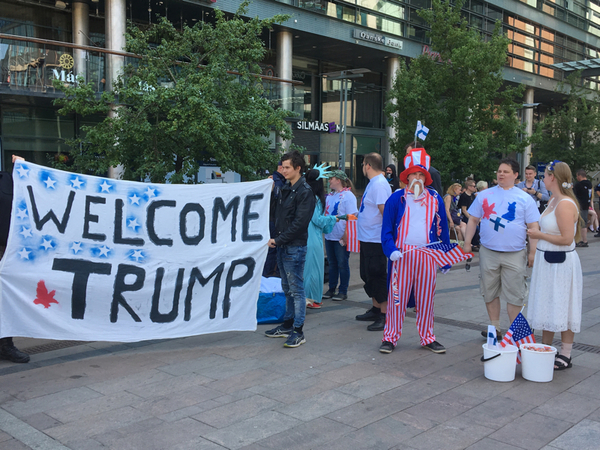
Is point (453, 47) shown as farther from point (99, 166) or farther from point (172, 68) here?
point (99, 166)

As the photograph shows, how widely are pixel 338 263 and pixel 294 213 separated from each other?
2.75 metres

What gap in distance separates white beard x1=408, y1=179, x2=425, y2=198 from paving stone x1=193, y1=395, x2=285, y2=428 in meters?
2.55

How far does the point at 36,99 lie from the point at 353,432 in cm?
1653

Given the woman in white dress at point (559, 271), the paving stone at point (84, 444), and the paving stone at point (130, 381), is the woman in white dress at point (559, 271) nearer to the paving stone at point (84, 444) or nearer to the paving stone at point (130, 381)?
the paving stone at point (130, 381)

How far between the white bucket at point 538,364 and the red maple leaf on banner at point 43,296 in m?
4.34

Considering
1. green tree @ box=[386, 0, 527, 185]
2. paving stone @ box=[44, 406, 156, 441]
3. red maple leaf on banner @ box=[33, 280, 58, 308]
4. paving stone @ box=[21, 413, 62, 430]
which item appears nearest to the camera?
paving stone @ box=[44, 406, 156, 441]

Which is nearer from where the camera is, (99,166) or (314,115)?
(99,166)

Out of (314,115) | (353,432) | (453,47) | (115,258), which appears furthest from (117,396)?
(314,115)

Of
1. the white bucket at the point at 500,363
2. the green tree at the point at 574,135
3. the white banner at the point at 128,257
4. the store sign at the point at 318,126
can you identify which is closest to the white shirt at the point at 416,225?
the white bucket at the point at 500,363

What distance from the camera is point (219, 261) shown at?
19.8ft

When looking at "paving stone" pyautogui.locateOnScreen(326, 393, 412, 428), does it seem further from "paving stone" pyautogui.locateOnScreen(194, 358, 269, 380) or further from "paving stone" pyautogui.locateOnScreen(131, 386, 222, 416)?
"paving stone" pyautogui.locateOnScreen(194, 358, 269, 380)

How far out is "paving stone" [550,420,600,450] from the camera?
3750mm

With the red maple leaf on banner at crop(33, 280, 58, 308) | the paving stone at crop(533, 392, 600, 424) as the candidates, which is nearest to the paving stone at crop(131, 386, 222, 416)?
the red maple leaf on banner at crop(33, 280, 58, 308)

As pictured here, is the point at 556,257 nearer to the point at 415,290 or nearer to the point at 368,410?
the point at 415,290
